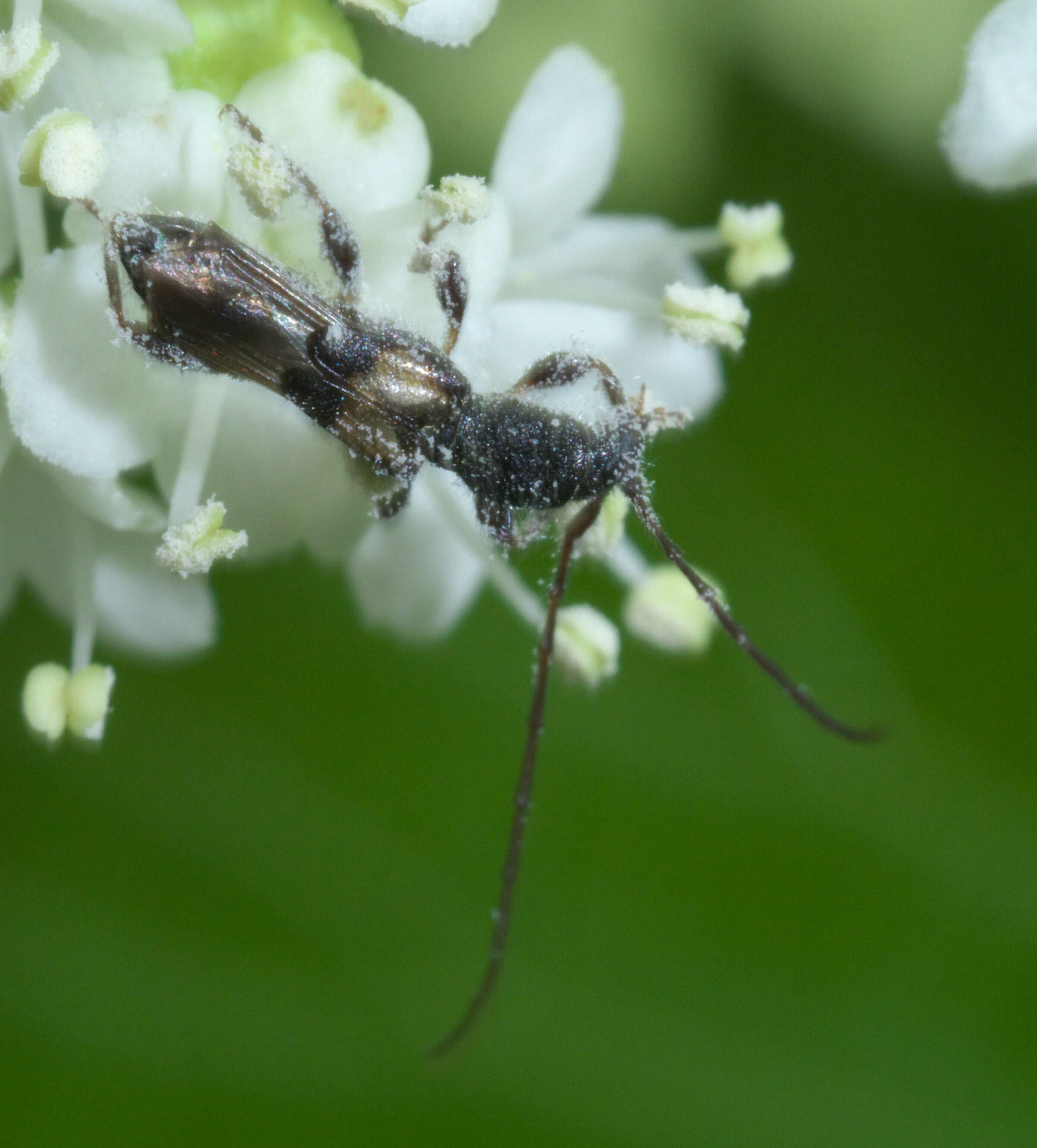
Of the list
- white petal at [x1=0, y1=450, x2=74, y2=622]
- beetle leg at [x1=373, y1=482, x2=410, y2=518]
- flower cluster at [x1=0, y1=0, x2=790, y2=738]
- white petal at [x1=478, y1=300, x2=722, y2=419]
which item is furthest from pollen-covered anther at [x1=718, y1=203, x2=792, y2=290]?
white petal at [x1=0, y1=450, x2=74, y2=622]

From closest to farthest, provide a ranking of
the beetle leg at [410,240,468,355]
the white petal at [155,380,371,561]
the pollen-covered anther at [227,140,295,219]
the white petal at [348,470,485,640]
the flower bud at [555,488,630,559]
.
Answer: the pollen-covered anther at [227,140,295,219] < the beetle leg at [410,240,468,355] < the white petal at [155,380,371,561] < the flower bud at [555,488,630,559] < the white petal at [348,470,485,640]

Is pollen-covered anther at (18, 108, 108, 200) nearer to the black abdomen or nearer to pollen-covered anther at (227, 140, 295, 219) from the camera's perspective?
pollen-covered anther at (227, 140, 295, 219)

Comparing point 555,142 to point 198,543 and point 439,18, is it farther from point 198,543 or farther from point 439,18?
point 198,543

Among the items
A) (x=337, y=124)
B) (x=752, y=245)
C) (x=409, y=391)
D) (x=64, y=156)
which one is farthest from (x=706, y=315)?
(x=64, y=156)

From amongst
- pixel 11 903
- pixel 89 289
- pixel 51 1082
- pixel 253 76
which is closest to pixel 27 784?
pixel 11 903

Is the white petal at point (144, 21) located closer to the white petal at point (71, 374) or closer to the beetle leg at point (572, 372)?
the white petal at point (71, 374)

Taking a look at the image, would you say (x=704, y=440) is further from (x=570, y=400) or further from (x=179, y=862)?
(x=179, y=862)
